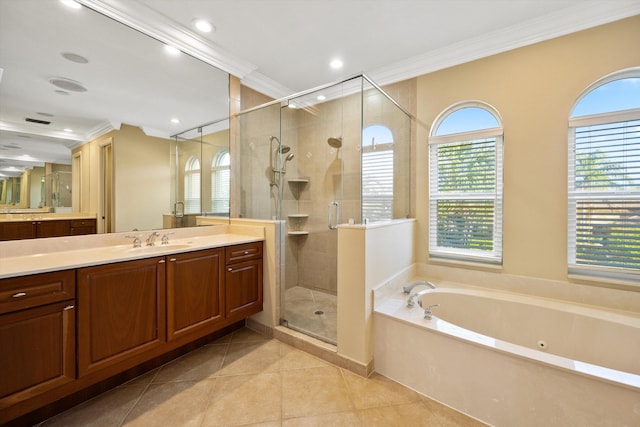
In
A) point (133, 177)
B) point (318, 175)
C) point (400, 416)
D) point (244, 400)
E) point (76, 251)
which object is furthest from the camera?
point (318, 175)

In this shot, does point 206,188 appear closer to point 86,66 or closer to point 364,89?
point 86,66

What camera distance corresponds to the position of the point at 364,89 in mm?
2203

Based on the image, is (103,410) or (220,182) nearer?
(103,410)

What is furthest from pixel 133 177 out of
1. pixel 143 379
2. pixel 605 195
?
pixel 605 195

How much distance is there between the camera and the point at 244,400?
1.66m

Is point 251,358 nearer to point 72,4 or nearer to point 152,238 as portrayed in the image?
point 152,238

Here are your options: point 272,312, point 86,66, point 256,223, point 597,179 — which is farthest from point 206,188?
point 597,179

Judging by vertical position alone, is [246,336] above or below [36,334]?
below

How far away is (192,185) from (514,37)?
10.5ft

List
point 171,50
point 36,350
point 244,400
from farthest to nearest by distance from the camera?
point 171,50, point 244,400, point 36,350

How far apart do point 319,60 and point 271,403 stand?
3.06 meters

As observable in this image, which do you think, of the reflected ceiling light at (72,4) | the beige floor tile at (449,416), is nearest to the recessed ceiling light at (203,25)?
the reflected ceiling light at (72,4)

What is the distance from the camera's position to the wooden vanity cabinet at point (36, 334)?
119cm

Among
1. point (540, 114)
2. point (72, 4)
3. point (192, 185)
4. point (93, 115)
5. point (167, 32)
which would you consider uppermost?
point (167, 32)
